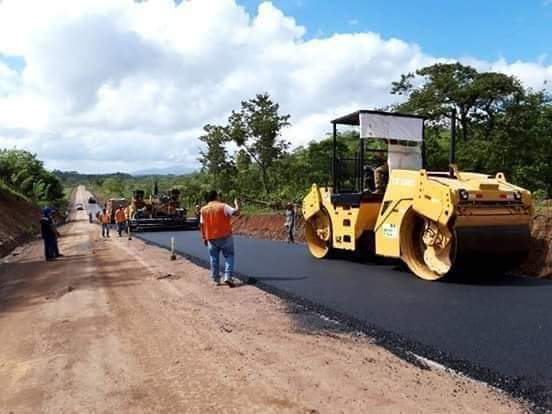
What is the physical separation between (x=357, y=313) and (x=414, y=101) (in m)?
17.5

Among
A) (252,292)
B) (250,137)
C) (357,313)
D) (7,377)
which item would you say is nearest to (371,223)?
(252,292)

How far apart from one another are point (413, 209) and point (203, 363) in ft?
13.8

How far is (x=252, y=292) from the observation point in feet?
24.9

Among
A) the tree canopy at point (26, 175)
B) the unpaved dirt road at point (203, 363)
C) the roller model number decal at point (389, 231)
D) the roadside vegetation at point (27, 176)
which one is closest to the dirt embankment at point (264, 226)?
the roller model number decal at point (389, 231)

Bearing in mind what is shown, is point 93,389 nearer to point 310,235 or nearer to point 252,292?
point 252,292

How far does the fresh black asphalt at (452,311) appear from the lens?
4121 mm

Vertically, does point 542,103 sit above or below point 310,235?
above

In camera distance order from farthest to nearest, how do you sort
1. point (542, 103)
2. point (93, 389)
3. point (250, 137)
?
point (250, 137) < point (542, 103) < point (93, 389)

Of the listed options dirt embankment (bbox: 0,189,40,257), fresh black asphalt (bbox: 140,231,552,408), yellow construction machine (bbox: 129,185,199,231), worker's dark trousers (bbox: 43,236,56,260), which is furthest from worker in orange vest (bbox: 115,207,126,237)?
fresh black asphalt (bbox: 140,231,552,408)

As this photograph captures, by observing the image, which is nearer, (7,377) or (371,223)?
(7,377)

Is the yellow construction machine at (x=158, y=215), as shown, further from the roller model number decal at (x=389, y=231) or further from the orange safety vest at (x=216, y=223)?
the roller model number decal at (x=389, y=231)

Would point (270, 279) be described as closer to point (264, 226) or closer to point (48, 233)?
point (48, 233)

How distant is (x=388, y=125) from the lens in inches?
353

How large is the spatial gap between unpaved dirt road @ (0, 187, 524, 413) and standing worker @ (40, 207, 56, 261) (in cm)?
739
